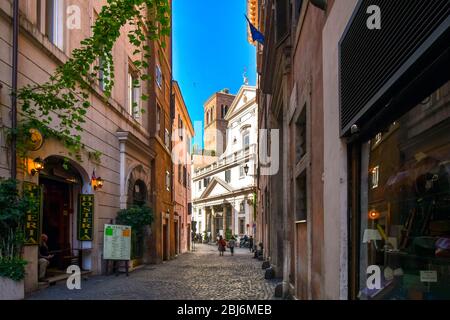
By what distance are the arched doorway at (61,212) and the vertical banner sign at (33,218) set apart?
2.24 m

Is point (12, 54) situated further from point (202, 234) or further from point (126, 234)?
point (202, 234)

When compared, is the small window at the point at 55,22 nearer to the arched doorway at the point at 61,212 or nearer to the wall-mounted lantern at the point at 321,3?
the arched doorway at the point at 61,212

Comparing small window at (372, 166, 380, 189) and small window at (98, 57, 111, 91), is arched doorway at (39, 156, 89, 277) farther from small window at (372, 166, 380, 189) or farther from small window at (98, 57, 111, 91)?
small window at (372, 166, 380, 189)

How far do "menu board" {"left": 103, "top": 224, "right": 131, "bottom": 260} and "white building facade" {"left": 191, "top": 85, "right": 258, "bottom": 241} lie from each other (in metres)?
32.5

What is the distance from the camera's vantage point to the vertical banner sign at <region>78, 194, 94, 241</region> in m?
13.7

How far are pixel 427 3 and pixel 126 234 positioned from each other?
13438mm

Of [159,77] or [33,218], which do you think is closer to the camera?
[33,218]

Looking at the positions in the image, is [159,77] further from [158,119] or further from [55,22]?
[55,22]

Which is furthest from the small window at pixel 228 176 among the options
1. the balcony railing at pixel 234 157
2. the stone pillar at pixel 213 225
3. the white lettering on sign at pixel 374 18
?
the white lettering on sign at pixel 374 18

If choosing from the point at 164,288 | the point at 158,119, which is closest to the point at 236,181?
the point at 158,119

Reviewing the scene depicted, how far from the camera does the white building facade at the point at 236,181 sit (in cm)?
5162

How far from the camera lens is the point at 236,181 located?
185ft

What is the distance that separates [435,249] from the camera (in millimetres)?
3676

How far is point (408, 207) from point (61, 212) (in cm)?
1146
